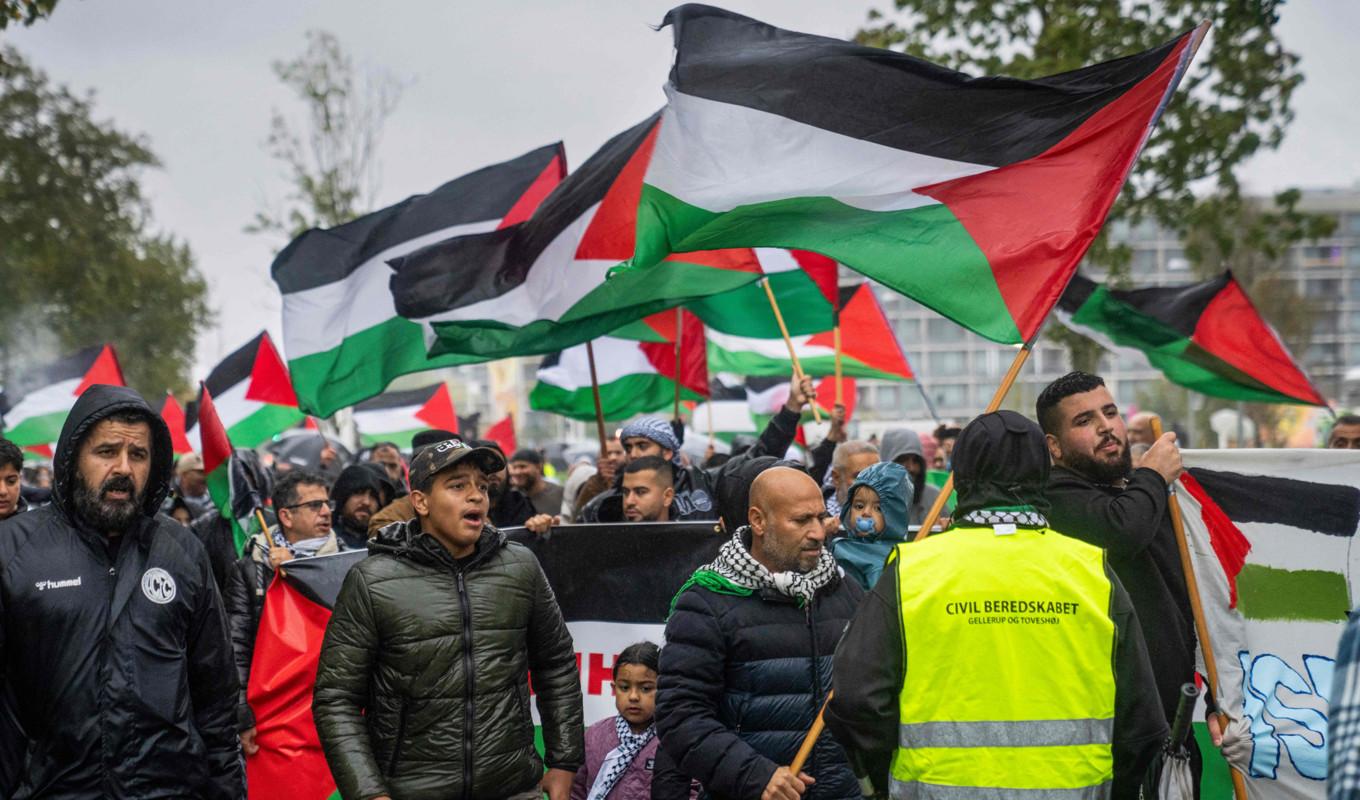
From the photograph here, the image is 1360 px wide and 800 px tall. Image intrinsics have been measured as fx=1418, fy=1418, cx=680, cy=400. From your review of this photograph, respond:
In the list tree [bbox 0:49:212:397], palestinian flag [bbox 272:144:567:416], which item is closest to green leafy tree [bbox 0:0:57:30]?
palestinian flag [bbox 272:144:567:416]

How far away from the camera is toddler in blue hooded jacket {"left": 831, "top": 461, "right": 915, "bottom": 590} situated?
215 inches

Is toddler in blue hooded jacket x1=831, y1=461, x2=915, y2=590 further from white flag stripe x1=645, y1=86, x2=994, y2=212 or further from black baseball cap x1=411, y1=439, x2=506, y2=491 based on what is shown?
black baseball cap x1=411, y1=439, x2=506, y2=491

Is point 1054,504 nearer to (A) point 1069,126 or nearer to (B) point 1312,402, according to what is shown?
(A) point 1069,126

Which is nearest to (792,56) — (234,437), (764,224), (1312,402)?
(764,224)

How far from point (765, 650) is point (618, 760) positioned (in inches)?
62.4

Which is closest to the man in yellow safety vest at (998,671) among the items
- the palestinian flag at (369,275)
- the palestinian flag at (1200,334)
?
the palestinian flag at (369,275)

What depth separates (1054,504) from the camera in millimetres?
4520

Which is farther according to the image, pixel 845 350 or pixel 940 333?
pixel 940 333

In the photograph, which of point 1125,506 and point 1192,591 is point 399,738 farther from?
point 1192,591

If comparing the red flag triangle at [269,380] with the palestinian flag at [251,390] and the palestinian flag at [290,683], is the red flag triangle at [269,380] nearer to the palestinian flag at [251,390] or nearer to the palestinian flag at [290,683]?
the palestinian flag at [251,390]

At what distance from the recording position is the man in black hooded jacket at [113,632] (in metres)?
3.99

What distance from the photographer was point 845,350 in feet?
38.6

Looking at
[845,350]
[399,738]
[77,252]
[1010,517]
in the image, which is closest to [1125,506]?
[1010,517]

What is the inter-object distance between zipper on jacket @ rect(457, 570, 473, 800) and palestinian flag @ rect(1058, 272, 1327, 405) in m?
6.35
